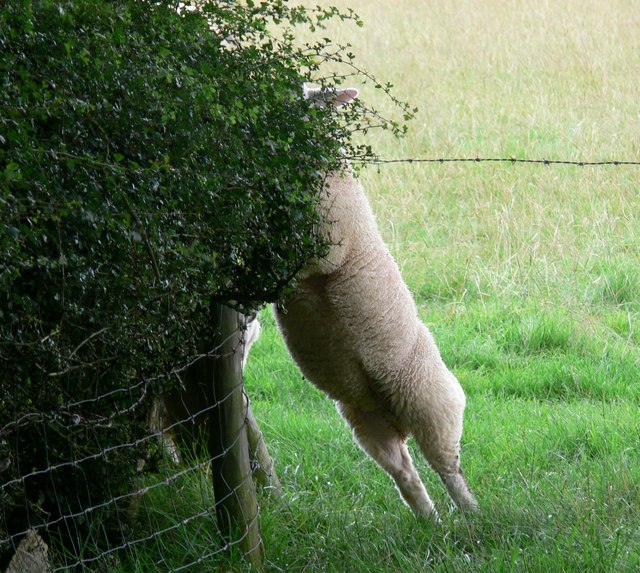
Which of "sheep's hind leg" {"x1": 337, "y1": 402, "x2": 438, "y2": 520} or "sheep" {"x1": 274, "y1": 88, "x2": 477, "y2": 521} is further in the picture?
"sheep's hind leg" {"x1": 337, "y1": 402, "x2": 438, "y2": 520}

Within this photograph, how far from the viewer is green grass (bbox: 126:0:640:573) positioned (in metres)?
3.97

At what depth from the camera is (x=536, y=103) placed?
11852 millimetres

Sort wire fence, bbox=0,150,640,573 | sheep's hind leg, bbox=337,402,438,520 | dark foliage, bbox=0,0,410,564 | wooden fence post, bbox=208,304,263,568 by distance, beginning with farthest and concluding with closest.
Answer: sheep's hind leg, bbox=337,402,438,520, wooden fence post, bbox=208,304,263,568, wire fence, bbox=0,150,640,573, dark foliage, bbox=0,0,410,564

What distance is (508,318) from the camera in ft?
23.7

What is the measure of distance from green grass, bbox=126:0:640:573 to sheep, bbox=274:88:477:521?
0.65 ft

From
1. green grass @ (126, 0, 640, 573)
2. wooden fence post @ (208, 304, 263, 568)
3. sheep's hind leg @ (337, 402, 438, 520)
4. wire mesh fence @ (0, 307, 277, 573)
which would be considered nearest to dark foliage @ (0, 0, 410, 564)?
wire mesh fence @ (0, 307, 277, 573)

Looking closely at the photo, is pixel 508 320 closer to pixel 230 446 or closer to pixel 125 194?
pixel 230 446

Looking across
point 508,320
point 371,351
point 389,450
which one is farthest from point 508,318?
point 371,351

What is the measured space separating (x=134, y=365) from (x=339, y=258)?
125 cm

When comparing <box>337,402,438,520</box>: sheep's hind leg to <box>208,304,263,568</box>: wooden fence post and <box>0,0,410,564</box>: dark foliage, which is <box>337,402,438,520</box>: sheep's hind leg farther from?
<box>0,0,410,564</box>: dark foliage

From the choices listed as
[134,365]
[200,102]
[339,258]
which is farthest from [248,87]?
[339,258]

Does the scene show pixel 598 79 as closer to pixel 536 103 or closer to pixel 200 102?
pixel 536 103

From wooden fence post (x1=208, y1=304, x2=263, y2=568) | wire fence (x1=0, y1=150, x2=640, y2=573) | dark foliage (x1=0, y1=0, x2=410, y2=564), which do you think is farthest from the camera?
wooden fence post (x1=208, y1=304, x2=263, y2=568)

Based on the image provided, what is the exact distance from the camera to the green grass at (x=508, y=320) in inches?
156
